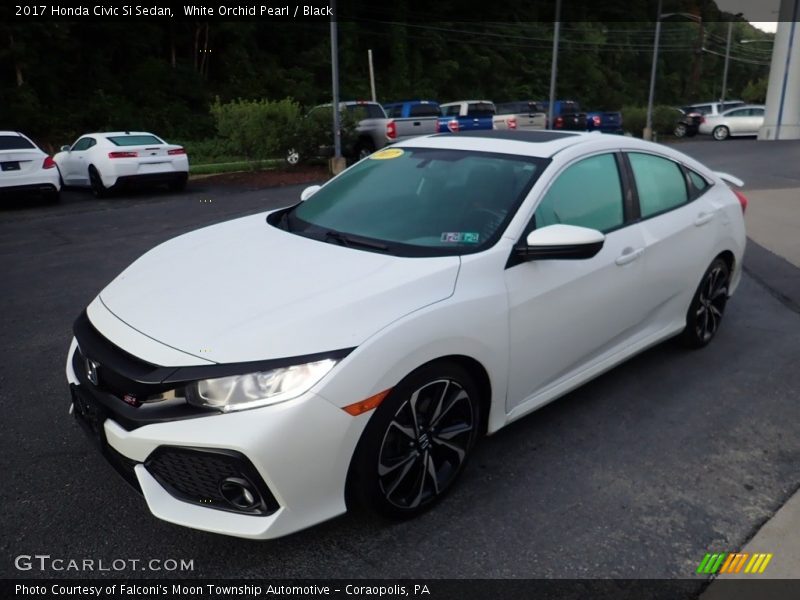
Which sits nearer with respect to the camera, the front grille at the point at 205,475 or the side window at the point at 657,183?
the front grille at the point at 205,475

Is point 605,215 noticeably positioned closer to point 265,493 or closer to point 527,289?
point 527,289

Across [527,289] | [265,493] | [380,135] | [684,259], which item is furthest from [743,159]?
[265,493]

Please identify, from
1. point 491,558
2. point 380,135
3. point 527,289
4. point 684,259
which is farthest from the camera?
point 380,135

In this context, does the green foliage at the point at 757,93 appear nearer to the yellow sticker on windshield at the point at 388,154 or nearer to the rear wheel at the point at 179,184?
the rear wheel at the point at 179,184

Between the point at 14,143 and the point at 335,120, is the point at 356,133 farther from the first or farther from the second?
the point at 14,143

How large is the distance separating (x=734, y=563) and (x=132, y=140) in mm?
13786

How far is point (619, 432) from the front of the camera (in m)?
3.83

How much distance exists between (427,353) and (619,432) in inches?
62.9

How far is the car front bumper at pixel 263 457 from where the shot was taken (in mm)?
2438

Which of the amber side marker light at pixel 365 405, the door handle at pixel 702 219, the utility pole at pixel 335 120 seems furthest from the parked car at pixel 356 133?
the amber side marker light at pixel 365 405

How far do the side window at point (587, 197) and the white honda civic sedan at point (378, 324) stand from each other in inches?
0.5

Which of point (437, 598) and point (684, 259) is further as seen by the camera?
point (684, 259)

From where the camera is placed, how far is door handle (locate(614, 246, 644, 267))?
383cm

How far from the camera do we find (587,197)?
150 inches
